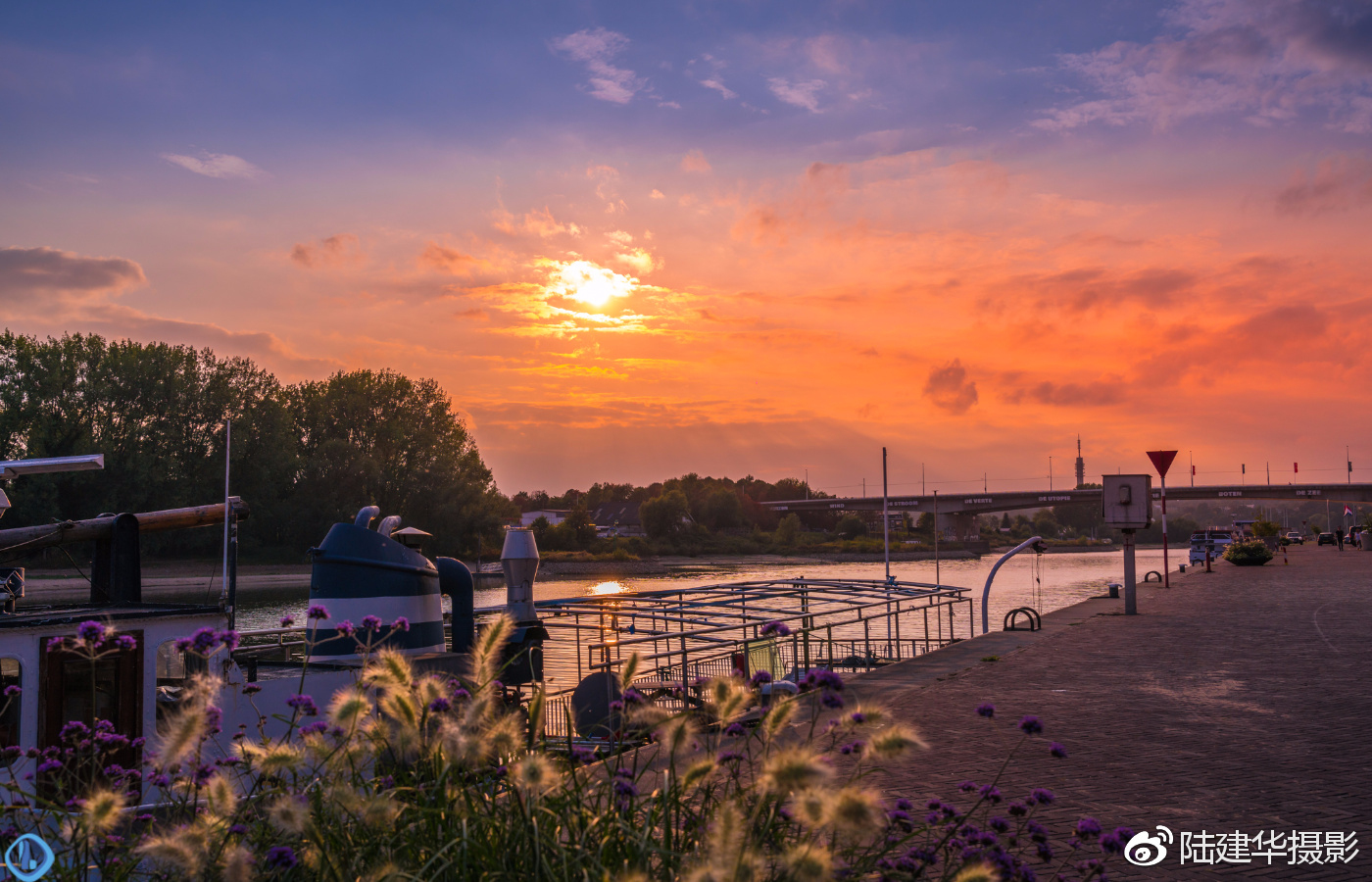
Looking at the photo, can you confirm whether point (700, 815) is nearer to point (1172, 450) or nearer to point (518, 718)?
point (518, 718)

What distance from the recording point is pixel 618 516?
175375 millimetres

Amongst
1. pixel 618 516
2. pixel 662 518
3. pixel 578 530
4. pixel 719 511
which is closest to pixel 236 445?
pixel 578 530

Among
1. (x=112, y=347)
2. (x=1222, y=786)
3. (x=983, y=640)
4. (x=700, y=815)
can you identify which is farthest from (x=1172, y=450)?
(x=112, y=347)

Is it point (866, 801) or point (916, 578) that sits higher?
point (866, 801)

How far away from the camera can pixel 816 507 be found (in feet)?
419

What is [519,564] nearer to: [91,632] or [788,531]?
[91,632]

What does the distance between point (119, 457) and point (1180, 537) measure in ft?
501

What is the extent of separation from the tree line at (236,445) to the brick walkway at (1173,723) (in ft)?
177

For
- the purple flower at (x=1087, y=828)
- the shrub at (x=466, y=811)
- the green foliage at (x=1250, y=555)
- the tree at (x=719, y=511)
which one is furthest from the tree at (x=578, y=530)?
the purple flower at (x=1087, y=828)

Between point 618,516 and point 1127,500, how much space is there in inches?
6054

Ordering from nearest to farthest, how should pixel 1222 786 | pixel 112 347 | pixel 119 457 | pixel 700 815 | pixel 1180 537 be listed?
pixel 700 815 → pixel 1222 786 → pixel 119 457 → pixel 112 347 → pixel 1180 537

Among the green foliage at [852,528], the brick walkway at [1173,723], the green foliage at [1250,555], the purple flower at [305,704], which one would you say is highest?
the purple flower at [305,704]

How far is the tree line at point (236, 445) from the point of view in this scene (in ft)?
205

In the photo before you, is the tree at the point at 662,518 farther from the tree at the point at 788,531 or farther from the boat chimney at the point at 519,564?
the boat chimney at the point at 519,564
